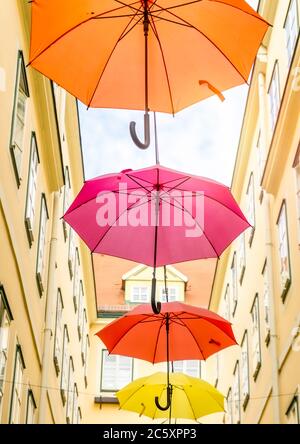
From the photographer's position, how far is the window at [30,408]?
1438 centimetres

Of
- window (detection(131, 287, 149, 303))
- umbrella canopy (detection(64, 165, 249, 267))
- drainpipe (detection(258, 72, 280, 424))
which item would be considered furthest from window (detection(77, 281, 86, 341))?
umbrella canopy (detection(64, 165, 249, 267))

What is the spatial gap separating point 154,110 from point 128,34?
96 centimetres

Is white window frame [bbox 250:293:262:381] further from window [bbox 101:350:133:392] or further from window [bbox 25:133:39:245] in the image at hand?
window [bbox 101:350:133:392]

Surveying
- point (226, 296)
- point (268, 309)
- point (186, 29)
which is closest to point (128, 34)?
point (186, 29)

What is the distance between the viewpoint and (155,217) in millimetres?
11758

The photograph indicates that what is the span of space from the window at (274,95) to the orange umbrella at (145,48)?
6.12 m

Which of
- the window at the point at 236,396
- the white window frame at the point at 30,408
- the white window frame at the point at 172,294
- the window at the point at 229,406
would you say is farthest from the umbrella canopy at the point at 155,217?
the white window frame at the point at 172,294

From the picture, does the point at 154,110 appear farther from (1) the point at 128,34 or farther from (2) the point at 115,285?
(2) the point at 115,285

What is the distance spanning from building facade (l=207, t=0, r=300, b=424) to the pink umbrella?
207 cm

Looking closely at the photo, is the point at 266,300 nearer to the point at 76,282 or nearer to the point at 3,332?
the point at 3,332

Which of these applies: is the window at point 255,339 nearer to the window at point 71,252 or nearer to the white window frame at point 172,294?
the window at point 71,252

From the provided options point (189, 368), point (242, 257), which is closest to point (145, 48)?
point (242, 257)

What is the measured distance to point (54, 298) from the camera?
672 inches
